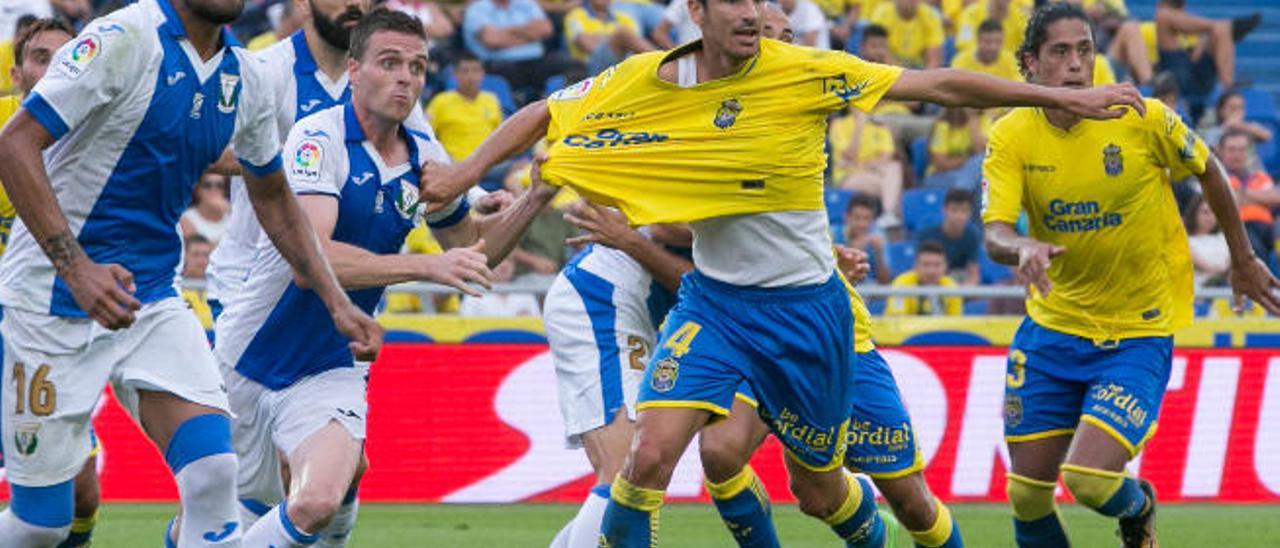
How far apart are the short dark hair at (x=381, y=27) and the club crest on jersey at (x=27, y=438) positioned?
1.97m

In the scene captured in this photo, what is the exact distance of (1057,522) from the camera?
32.1 feet

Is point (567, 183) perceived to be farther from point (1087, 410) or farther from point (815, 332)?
point (1087, 410)

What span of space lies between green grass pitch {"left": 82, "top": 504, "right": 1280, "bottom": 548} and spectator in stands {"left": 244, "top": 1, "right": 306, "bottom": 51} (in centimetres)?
463

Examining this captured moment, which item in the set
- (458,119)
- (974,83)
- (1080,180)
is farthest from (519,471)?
(974,83)

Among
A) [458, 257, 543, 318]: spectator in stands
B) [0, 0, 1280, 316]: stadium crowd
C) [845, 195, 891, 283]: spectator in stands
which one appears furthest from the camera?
[845, 195, 891, 283]: spectator in stands

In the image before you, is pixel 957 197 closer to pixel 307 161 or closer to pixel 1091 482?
pixel 1091 482

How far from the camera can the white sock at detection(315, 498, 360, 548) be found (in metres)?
8.38

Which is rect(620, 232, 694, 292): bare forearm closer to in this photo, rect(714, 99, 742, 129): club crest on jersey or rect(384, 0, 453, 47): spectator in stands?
rect(714, 99, 742, 129): club crest on jersey

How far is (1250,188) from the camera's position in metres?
18.0

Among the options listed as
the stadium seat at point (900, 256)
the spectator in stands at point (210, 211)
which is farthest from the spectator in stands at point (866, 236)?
the spectator in stands at point (210, 211)

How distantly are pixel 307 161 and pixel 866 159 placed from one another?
35.9ft

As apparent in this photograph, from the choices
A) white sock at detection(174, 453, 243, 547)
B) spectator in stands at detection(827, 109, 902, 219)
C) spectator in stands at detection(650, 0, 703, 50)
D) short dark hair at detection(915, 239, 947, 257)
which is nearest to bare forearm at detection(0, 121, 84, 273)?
white sock at detection(174, 453, 243, 547)

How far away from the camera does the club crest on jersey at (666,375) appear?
7.66 meters

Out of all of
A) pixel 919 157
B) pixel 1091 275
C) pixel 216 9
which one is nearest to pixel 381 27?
pixel 216 9
